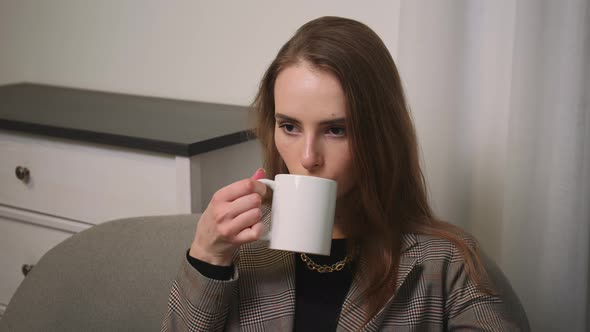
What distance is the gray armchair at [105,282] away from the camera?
1.17 metres

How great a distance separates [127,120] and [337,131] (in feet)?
3.01

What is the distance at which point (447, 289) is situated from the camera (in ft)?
3.38

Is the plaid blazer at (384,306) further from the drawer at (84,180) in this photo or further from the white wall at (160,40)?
the white wall at (160,40)

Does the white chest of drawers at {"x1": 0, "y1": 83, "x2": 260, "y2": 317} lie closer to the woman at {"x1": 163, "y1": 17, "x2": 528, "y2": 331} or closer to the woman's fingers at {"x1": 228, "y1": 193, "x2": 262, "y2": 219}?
the woman at {"x1": 163, "y1": 17, "x2": 528, "y2": 331}

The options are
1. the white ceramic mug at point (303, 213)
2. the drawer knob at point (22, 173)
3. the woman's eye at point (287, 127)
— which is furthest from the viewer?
the drawer knob at point (22, 173)

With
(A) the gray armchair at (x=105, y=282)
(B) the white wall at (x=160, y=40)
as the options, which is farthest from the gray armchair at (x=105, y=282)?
(B) the white wall at (x=160, y=40)

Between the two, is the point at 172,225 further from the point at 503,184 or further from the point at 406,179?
the point at 503,184

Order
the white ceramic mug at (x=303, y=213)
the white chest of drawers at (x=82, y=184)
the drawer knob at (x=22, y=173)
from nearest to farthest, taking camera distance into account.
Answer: the white ceramic mug at (x=303, y=213) < the white chest of drawers at (x=82, y=184) < the drawer knob at (x=22, y=173)

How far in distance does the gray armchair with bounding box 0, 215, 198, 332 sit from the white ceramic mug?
15.1 inches

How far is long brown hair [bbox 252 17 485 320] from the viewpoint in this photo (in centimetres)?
95

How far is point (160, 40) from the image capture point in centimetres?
208

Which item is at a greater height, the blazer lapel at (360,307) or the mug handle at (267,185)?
the mug handle at (267,185)

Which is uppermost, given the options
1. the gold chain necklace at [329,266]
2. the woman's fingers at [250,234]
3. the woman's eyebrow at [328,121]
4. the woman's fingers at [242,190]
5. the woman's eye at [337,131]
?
the woman's eyebrow at [328,121]

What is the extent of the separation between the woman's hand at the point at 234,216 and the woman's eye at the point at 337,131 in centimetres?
11
